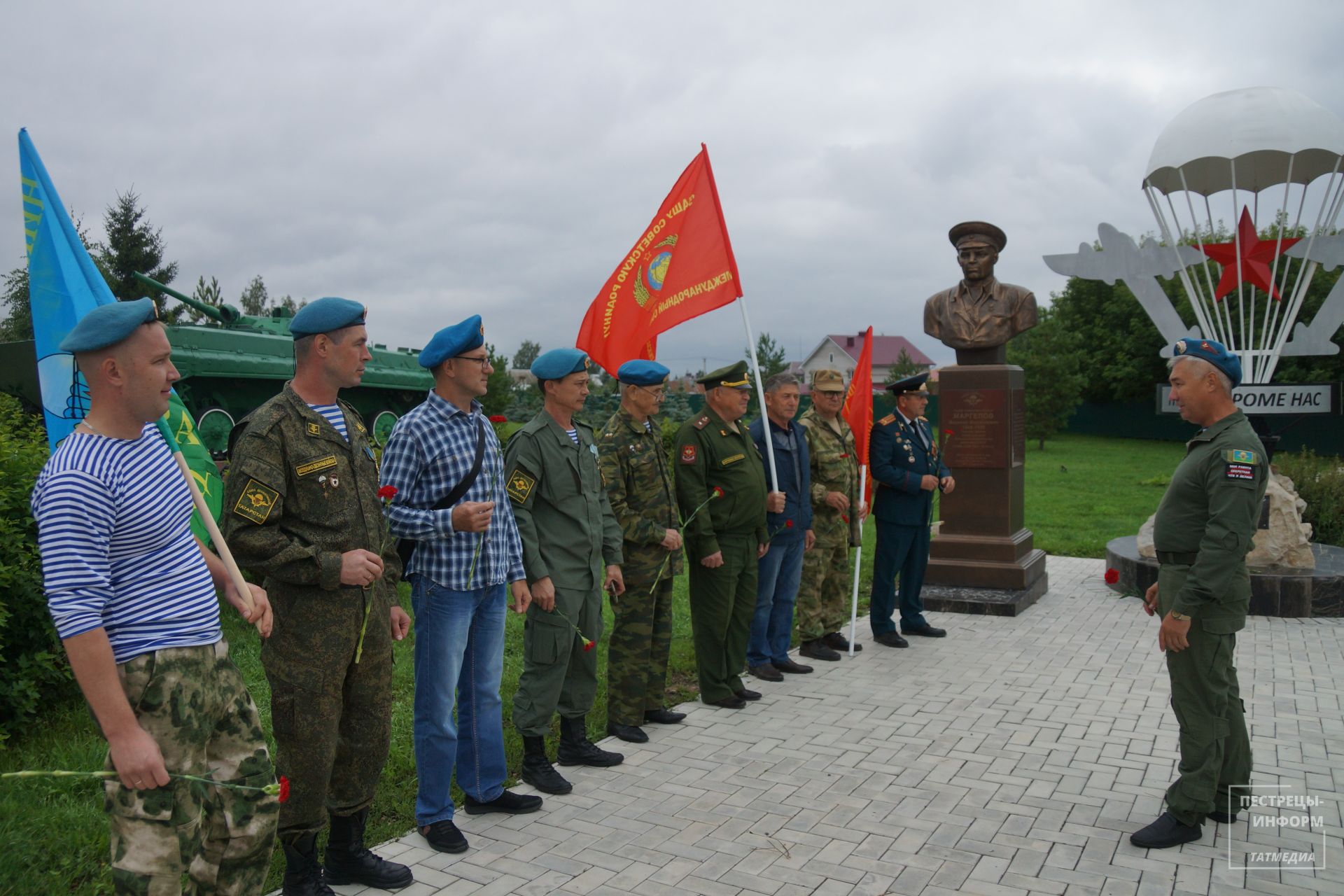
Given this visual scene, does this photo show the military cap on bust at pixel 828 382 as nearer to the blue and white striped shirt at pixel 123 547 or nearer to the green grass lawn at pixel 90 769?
the green grass lawn at pixel 90 769

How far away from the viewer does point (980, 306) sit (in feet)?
27.8

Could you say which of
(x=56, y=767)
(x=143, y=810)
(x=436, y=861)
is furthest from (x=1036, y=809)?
(x=56, y=767)

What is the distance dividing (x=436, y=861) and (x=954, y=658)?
4.00 m

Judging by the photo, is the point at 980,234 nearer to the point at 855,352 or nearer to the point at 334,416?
the point at 334,416

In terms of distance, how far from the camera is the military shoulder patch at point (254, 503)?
9.53ft

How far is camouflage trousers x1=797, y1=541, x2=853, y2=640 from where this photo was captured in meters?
6.50

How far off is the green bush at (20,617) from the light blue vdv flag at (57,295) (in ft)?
4.59

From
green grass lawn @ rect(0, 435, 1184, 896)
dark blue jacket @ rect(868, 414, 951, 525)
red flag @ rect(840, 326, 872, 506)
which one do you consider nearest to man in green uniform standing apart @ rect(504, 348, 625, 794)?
green grass lawn @ rect(0, 435, 1184, 896)

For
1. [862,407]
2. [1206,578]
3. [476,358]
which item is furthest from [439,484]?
[862,407]

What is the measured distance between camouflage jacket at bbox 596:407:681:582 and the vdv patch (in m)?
1.93

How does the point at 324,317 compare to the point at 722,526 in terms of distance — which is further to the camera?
the point at 722,526

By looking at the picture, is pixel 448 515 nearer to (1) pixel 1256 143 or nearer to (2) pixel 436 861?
(2) pixel 436 861

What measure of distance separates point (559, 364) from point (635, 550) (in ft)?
3.59

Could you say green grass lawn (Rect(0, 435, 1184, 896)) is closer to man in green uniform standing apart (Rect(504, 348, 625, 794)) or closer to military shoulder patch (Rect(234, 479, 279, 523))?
man in green uniform standing apart (Rect(504, 348, 625, 794))
